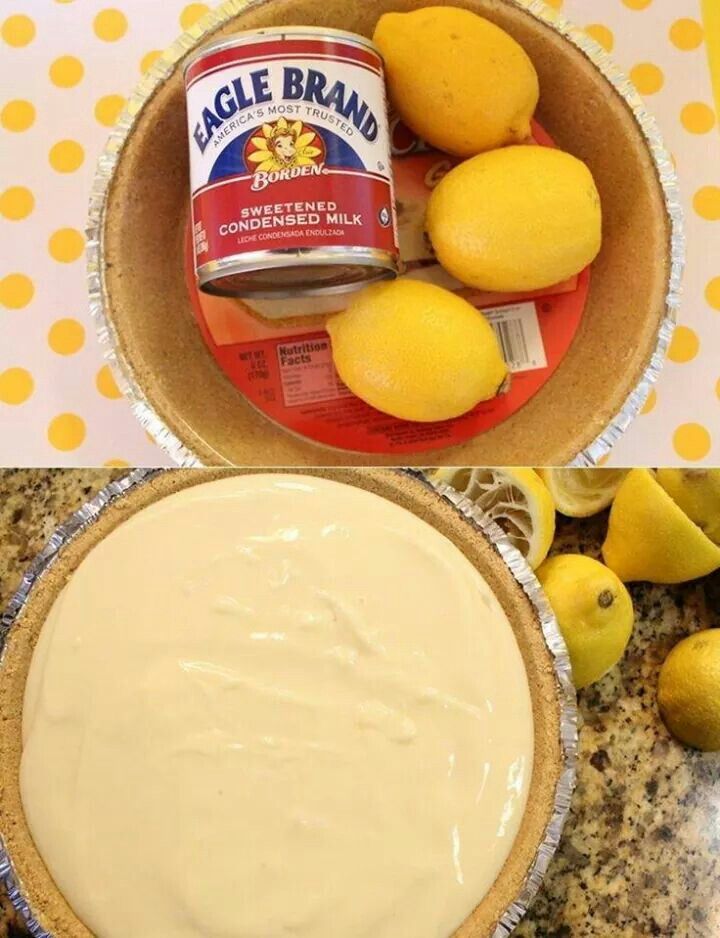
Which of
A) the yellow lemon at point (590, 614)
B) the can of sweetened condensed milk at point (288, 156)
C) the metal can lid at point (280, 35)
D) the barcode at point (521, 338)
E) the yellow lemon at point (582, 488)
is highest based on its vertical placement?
the metal can lid at point (280, 35)

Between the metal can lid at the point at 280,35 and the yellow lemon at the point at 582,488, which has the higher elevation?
the metal can lid at the point at 280,35

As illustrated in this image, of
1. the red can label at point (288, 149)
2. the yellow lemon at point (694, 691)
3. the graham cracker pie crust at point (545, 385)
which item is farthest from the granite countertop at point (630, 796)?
the red can label at point (288, 149)

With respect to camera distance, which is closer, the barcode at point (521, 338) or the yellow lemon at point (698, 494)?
Answer: the yellow lemon at point (698, 494)

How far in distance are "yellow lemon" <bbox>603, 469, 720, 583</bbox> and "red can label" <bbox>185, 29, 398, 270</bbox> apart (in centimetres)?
24

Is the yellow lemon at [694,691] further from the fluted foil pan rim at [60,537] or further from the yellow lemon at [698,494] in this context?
the fluted foil pan rim at [60,537]

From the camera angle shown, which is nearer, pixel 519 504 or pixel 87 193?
pixel 519 504

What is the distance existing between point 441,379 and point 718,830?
1.14 feet

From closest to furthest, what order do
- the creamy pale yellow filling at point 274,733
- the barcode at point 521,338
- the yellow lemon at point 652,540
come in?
the creamy pale yellow filling at point 274,733 < the yellow lemon at point 652,540 < the barcode at point 521,338

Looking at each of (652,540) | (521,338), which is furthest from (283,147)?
(652,540)

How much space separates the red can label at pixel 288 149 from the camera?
594 mm

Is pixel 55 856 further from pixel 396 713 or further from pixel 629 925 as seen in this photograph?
pixel 629 925

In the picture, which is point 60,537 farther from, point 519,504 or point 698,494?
point 698,494

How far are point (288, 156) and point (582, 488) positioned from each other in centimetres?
30

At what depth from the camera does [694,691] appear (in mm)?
572
